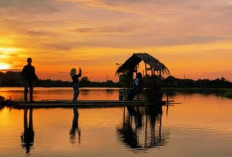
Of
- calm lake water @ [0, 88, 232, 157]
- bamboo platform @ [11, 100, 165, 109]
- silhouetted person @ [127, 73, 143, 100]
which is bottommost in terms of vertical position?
calm lake water @ [0, 88, 232, 157]

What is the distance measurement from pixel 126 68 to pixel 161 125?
18.0 metres

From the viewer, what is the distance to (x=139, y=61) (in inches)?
A: 1430

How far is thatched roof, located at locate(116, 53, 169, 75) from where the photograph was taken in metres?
33.3

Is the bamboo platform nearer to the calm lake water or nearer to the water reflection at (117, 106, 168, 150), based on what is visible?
the calm lake water

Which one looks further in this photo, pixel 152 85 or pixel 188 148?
pixel 152 85

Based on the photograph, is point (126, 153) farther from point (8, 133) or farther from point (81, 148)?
point (8, 133)

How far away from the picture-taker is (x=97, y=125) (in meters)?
18.4

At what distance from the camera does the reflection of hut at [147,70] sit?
33.4 m

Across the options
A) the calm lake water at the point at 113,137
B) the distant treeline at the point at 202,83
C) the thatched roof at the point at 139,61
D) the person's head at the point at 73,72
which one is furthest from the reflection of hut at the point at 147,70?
the distant treeline at the point at 202,83

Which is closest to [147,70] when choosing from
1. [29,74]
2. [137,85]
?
[137,85]

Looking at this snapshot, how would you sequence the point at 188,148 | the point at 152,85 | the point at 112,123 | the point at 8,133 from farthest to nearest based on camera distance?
1. the point at 152,85
2. the point at 112,123
3. the point at 8,133
4. the point at 188,148

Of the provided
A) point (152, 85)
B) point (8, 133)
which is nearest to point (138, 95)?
point (152, 85)

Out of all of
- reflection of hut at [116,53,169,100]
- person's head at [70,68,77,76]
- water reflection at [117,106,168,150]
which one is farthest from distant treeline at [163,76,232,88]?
water reflection at [117,106,168,150]

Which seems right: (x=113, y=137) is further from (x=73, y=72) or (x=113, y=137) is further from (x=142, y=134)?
(x=73, y=72)
